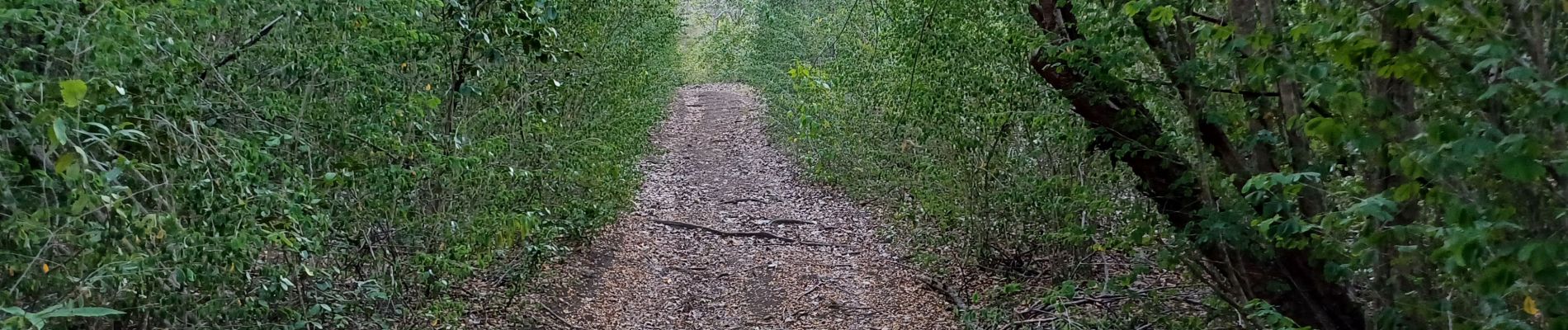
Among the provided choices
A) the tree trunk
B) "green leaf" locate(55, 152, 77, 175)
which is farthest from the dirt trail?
"green leaf" locate(55, 152, 77, 175)

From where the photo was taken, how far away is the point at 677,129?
78.7 feet

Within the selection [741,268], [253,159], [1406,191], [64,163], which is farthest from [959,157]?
[64,163]

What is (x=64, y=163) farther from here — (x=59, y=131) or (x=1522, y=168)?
(x=1522, y=168)

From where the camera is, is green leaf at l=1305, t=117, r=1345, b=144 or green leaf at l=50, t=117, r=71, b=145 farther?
green leaf at l=1305, t=117, r=1345, b=144

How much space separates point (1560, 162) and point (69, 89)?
3.49m

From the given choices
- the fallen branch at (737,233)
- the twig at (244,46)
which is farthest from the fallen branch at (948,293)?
the twig at (244,46)

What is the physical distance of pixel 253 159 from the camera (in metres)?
3.40

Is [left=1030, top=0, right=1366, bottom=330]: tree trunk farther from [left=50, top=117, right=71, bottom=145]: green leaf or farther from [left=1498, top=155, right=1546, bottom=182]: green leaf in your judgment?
[left=50, top=117, right=71, bottom=145]: green leaf

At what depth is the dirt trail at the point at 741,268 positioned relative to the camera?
27.2 ft

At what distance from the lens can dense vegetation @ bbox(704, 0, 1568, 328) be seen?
2.35 meters

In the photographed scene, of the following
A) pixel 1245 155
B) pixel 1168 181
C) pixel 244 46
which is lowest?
pixel 1168 181

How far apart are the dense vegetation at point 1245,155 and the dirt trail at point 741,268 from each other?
30.2 inches

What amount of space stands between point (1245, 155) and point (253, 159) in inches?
176

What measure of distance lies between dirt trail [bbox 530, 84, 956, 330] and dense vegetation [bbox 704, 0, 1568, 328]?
2.51 feet
